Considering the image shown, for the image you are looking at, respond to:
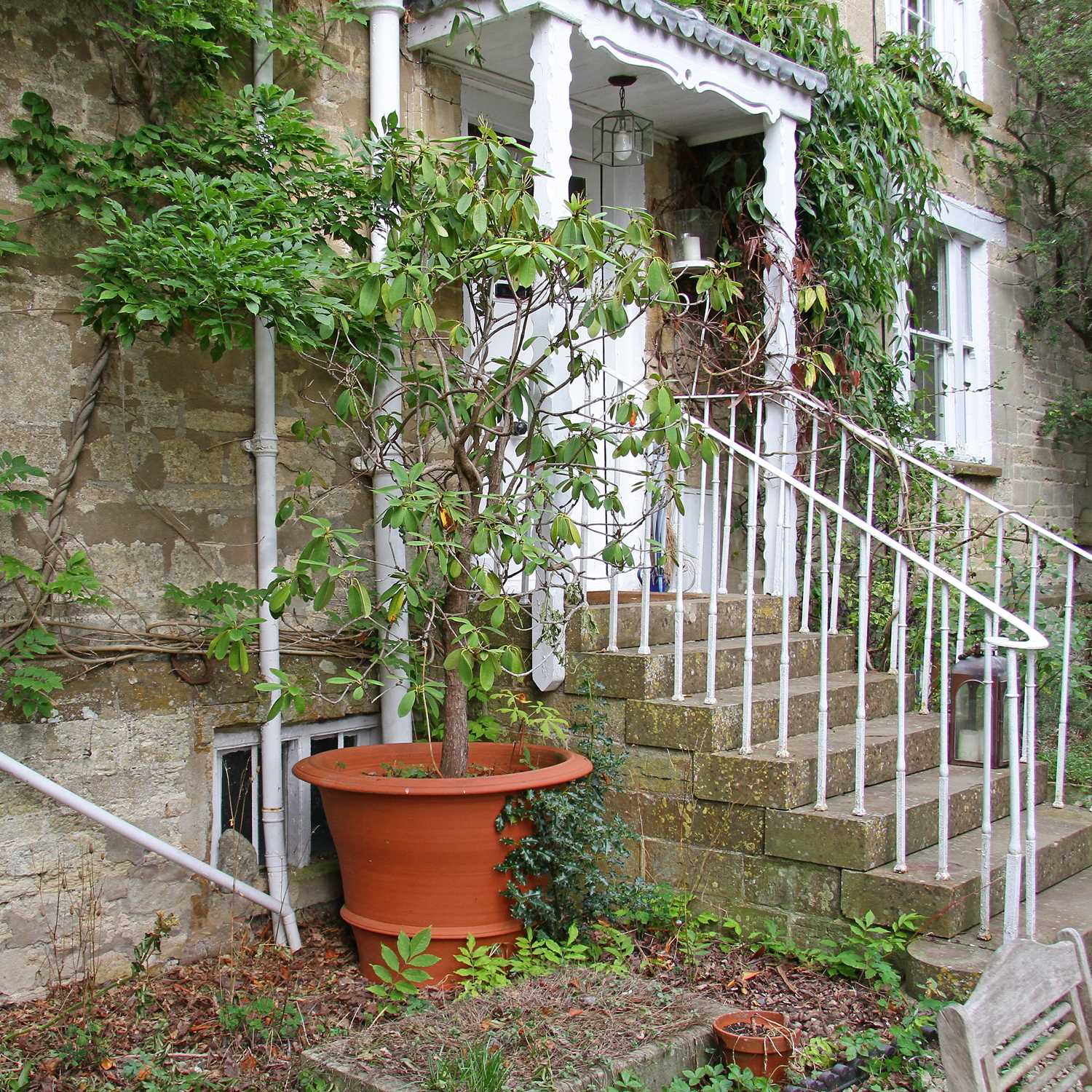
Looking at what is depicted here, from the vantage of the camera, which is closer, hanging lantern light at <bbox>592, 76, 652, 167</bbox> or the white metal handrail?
the white metal handrail

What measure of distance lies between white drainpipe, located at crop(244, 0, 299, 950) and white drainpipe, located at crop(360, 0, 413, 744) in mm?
419

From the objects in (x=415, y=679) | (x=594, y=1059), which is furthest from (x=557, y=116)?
(x=594, y=1059)

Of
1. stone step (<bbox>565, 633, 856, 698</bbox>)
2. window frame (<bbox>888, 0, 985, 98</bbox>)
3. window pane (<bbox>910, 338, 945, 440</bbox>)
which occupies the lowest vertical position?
stone step (<bbox>565, 633, 856, 698</bbox>)

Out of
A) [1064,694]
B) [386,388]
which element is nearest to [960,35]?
[1064,694]

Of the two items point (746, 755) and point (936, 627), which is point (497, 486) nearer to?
point (746, 755)

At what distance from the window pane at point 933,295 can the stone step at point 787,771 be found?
164 inches

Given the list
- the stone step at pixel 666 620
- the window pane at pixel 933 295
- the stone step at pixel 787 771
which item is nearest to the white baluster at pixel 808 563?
the stone step at pixel 666 620

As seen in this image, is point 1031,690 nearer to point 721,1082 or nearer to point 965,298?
point 721,1082

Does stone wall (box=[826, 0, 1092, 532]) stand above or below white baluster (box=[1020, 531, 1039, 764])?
above

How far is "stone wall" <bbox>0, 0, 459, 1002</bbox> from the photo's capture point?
146 inches

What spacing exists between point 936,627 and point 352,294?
11.5 ft

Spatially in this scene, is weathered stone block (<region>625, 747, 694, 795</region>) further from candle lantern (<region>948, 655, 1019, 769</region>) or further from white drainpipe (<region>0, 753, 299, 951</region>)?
white drainpipe (<region>0, 753, 299, 951</region>)

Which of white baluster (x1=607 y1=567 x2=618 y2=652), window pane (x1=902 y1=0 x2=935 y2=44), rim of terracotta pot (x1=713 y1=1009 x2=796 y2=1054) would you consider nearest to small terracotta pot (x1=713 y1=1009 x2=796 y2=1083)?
rim of terracotta pot (x1=713 y1=1009 x2=796 y2=1054)

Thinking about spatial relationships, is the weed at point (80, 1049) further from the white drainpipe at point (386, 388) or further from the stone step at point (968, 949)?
the stone step at point (968, 949)
